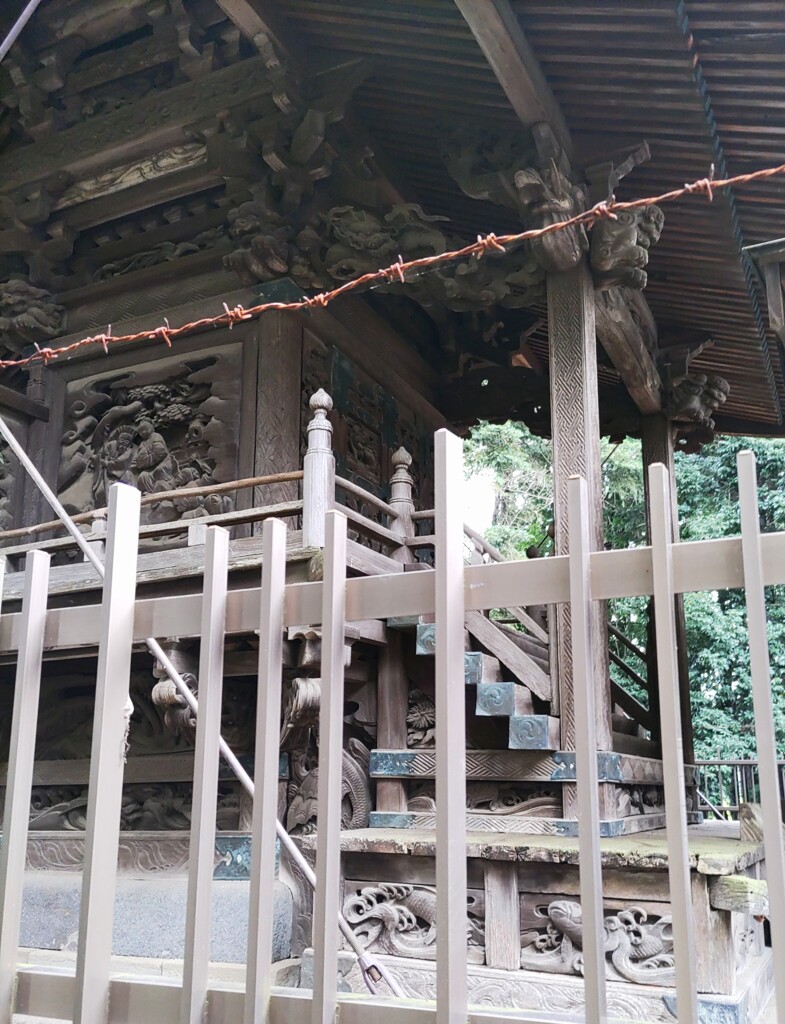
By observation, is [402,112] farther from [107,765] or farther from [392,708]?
[107,765]

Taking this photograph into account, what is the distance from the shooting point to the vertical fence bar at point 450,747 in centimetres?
154

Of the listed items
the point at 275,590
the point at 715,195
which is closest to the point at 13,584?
the point at 275,590

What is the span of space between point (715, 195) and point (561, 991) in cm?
445

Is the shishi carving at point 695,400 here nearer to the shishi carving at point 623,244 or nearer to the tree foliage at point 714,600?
the shishi carving at point 623,244

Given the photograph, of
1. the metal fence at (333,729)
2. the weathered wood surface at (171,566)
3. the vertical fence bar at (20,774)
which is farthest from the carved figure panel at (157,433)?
the metal fence at (333,729)

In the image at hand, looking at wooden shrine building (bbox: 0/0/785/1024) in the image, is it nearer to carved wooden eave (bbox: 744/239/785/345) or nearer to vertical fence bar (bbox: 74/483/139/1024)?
carved wooden eave (bbox: 744/239/785/345)

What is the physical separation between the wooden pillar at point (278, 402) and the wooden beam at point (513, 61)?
6.78ft

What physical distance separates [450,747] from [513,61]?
3.98 metres

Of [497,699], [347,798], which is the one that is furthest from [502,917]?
[347,798]

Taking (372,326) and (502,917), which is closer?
(502,917)

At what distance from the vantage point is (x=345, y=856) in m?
4.76

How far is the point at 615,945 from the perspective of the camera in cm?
404

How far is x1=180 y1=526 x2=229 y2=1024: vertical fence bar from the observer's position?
5.79ft

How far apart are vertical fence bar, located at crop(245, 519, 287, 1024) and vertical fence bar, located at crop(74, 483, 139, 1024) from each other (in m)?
0.32
